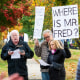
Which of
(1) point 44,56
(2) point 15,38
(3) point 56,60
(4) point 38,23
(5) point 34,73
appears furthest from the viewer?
(5) point 34,73

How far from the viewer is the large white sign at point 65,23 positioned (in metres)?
7.81

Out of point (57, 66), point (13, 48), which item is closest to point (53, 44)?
point (57, 66)

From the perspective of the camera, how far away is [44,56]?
6.44m

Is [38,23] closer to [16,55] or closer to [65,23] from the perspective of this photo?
[65,23]

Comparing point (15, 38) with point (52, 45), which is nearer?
point (52, 45)

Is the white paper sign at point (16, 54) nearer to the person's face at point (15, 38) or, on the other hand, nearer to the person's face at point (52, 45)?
the person's face at point (15, 38)

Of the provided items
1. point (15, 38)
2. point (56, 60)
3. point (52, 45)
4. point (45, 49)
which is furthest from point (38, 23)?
point (56, 60)

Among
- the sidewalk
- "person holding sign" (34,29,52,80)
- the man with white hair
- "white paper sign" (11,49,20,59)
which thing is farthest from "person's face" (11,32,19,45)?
the sidewalk

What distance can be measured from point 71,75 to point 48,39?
428cm

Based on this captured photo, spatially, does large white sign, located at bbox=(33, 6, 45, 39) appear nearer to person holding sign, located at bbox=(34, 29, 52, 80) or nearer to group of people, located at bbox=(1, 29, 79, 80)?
person holding sign, located at bbox=(34, 29, 52, 80)

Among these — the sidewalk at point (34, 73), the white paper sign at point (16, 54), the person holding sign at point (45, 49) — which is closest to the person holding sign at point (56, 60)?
the person holding sign at point (45, 49)

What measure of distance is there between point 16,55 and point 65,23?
2464mm

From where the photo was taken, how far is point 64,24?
Answer: 8.04 meters

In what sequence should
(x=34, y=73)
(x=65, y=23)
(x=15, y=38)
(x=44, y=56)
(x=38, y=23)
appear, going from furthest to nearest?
(x=34, y=73), (x=38, y=23), (x=65, y=23), (x=44, y=56), (x=15, y=38)
